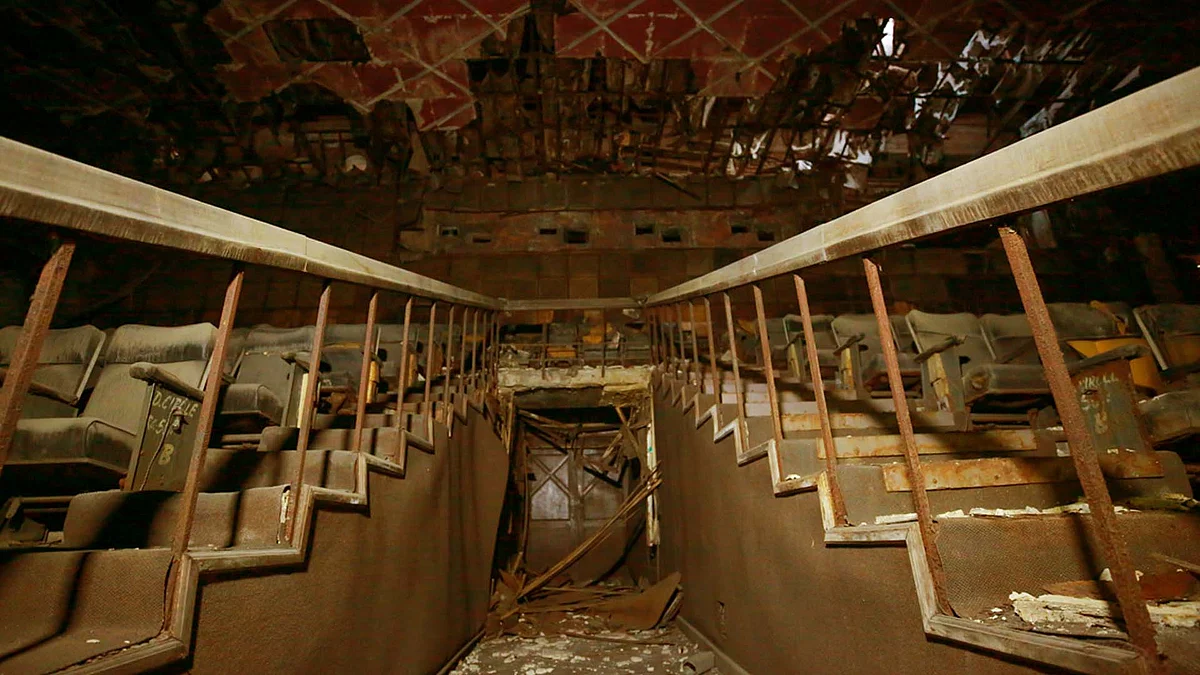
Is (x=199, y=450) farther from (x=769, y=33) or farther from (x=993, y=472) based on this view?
(x=769, y=33)

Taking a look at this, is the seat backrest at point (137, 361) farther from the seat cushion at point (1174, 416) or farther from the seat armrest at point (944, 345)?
the seat cushion at point (1174, 416)

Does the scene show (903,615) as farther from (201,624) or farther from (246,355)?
(246,355)

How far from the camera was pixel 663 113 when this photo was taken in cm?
617

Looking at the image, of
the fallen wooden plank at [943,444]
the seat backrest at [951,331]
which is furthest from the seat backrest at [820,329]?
the fallen wooden plank at [943,444]

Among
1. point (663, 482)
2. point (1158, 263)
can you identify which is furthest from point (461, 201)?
point (1158, 263)

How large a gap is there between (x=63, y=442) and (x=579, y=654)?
2.72 metres

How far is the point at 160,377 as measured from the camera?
2162 mm

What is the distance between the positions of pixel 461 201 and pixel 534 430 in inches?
117

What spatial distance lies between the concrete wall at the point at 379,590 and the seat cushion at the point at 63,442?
47.5 inches

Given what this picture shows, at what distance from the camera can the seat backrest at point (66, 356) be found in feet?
10.6

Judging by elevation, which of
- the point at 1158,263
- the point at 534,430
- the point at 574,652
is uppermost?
the point at 1158,263

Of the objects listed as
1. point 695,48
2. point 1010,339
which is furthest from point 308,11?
point 1010,339

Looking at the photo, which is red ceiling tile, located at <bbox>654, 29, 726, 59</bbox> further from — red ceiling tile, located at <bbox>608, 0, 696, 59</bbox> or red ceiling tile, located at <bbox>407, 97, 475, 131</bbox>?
red ceiling tile, located at <bbox>407, 97, 475, 131</bbox>

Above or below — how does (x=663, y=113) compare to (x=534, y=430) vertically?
above
